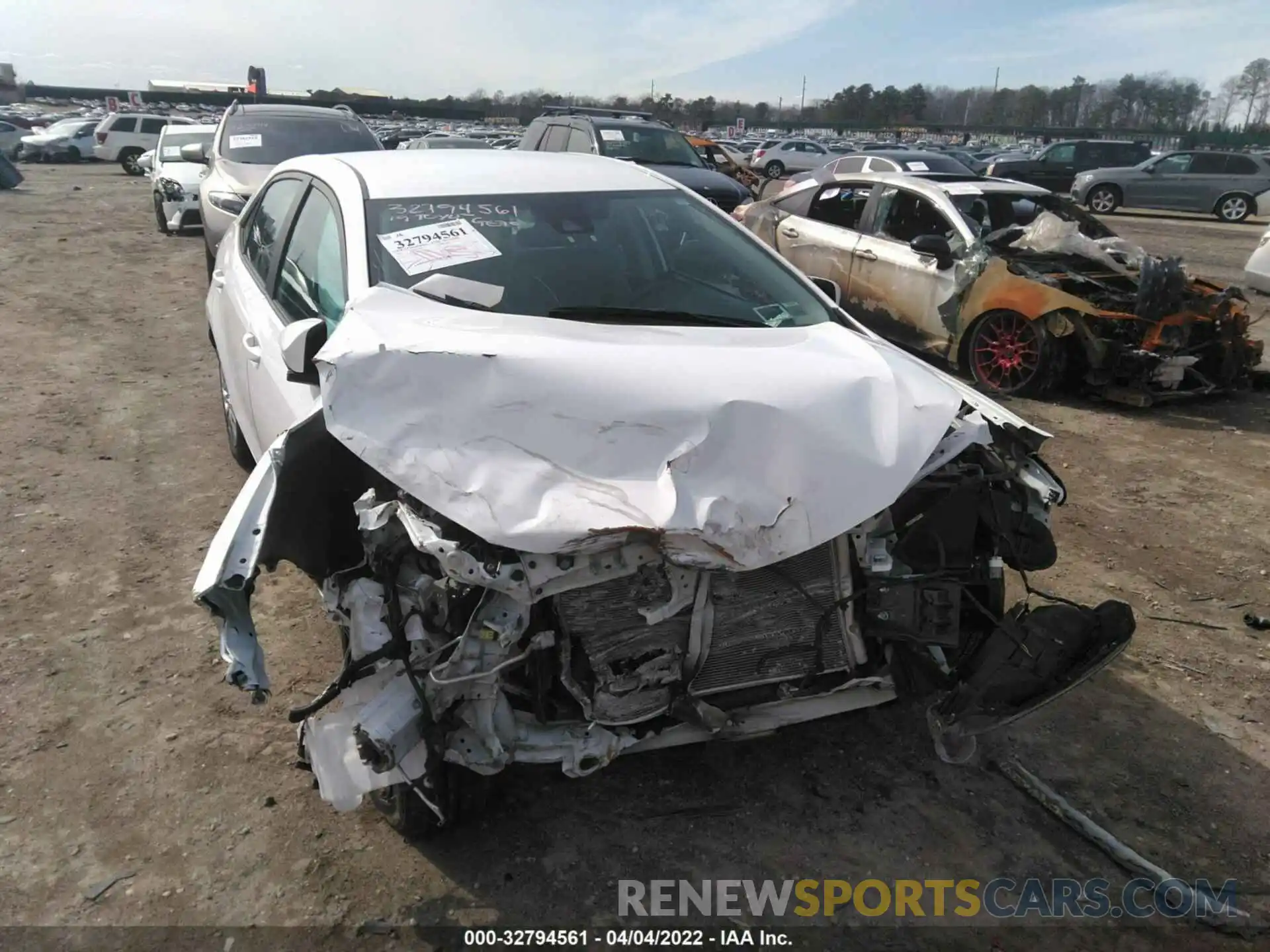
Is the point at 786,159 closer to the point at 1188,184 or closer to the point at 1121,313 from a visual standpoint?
the point at 1188,184

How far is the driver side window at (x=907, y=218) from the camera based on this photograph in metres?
7.33

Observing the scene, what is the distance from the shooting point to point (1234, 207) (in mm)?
20234

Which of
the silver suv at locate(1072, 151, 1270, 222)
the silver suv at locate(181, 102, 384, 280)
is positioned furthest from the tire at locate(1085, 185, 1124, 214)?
the silver suv at locate(181, 102, 384, 280)

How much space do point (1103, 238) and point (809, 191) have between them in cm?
269

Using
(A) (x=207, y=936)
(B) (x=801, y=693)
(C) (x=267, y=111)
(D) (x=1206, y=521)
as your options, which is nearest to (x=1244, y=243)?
(D) (x=1206, y=521)

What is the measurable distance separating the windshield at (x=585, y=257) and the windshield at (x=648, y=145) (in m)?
8.98

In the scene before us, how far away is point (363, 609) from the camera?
229 cm

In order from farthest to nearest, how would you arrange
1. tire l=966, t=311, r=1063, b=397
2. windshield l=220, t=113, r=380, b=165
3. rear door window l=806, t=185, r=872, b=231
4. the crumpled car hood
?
windshield l=220, t=113, r=380, b=165
rear door window l=806, t=185, r=872, b=231
tire l=966, t=311, r=1063, b=397
the crumpled car hood

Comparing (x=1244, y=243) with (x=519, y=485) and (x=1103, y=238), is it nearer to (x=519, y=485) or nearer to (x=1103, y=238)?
(x=1103, y=238)

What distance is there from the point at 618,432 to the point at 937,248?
5.04 meters

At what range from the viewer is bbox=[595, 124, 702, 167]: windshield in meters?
12.3

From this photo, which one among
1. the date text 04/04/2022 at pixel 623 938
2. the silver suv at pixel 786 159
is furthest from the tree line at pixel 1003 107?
the date text 04/04/2022 at pixel 623 938

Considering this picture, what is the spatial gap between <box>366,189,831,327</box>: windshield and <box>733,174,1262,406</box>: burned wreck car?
2214 mm

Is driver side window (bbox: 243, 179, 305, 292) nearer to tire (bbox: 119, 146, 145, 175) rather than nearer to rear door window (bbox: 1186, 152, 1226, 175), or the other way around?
rear door window (bbox: 1186, 152, 1226, 175)
